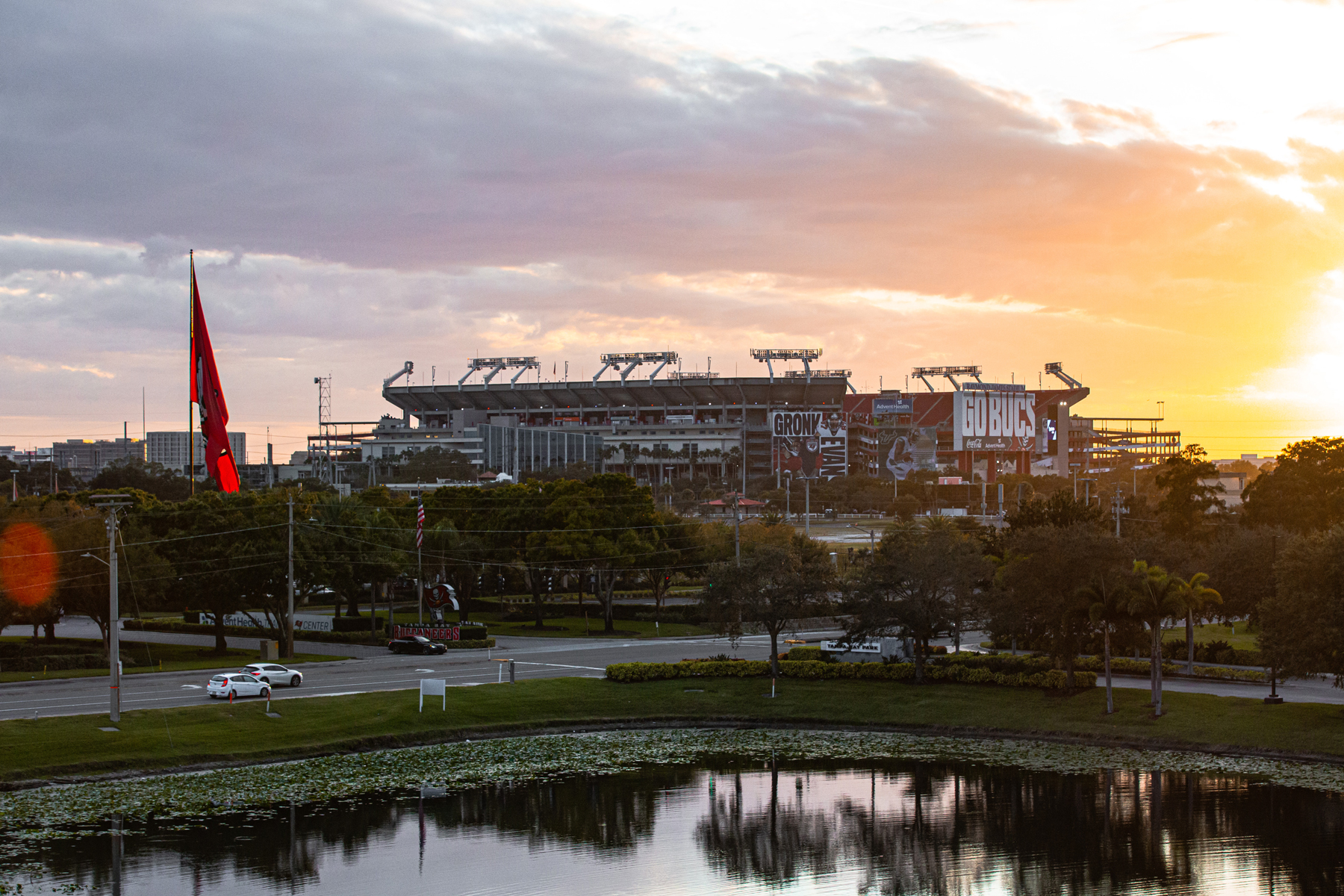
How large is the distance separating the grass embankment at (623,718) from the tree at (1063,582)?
8.89ft

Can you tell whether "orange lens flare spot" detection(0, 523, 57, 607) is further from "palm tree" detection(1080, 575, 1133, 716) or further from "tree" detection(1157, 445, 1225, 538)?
"tree" detection(1157, 445, 1225, 538)

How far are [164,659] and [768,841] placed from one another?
4722 cm

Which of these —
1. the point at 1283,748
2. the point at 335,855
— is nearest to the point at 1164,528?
the point at 1283,748

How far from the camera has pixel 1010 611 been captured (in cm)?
4791

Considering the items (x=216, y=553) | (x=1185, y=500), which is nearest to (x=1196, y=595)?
(x=1185, y=500)

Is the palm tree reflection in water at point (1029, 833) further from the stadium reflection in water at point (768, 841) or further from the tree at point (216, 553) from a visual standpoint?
the tree at point (216, 553)

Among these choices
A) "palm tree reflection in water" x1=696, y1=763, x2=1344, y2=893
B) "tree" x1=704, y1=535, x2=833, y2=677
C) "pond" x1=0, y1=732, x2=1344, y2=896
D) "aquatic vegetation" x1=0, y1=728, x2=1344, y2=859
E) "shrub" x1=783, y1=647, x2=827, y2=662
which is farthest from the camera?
"shrub" x1=783, y1=647, x2=827, y2=662

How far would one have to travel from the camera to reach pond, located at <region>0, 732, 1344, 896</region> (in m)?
27.0

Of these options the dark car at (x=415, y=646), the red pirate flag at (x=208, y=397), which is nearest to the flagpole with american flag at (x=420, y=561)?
the dark car at (x=415, y=646)

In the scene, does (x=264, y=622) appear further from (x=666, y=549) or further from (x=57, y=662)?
(x=666, y=549)

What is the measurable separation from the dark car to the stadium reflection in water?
32374mm

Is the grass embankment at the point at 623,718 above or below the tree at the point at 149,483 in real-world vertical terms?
below

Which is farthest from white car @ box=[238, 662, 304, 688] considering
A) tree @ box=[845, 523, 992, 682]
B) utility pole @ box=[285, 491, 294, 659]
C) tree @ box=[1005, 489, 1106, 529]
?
tree @ box=[1005, 489, 1106, 529]

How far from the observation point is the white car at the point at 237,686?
48.8m
